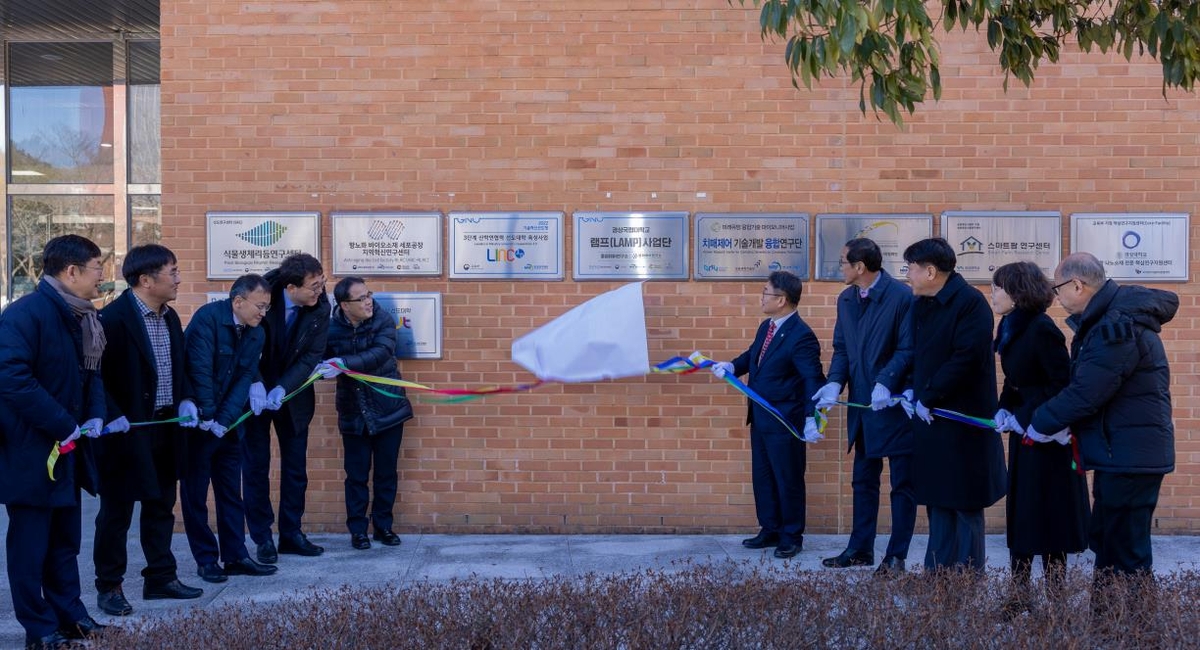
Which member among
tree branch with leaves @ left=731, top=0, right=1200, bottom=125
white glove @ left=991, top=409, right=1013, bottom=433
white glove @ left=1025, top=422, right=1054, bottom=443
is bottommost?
white glove @ left=1025, top=422, right=1054, bottom=443

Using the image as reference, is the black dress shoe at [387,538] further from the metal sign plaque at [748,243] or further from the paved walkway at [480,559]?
the metal sign plaque at [748,243]

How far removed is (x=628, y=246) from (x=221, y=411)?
120 inches

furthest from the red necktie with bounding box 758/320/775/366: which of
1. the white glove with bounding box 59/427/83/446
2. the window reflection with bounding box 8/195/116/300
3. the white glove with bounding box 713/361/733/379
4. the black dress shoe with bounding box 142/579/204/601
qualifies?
the window reflection with bounding box 8/195/116/300

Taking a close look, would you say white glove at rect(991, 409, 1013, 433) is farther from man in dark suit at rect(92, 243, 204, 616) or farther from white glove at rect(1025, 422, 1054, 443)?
man in dark suit at rect(92, 243, 204, 616)

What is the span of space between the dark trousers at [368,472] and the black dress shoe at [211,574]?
3.45ft

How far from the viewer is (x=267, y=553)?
7.36m

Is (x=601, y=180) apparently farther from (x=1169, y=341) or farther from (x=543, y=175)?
(x=1169, y=341)

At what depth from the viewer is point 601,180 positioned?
26.8 ft

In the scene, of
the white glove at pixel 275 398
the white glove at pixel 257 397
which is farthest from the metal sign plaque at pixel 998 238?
the white glove at pixel 257 397

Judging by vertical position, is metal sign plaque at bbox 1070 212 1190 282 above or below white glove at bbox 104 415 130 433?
above

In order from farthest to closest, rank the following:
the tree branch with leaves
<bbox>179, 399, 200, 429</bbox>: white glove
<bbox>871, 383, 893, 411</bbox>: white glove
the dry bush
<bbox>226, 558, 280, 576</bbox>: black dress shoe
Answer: <bbox>226, 558, 280, 576</bbox>: black dress shoe
<bbox>871, 383, 893, 411</bbox>: white glove
<bbox>179, 399, 200, 429</bbox>: white glove
the tree branch with leaves
the dry bush

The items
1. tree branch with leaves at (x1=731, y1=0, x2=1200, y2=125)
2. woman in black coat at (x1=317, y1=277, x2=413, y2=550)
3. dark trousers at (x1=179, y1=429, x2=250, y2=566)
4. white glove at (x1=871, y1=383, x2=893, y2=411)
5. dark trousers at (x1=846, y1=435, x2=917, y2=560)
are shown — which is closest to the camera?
tree branch with leaves at (x1=731, y1=0, x2=1200, y2=125)

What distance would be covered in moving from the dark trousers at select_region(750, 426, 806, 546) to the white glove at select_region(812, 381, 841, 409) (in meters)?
0.43

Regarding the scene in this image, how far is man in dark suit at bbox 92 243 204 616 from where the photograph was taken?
6.13 meters
